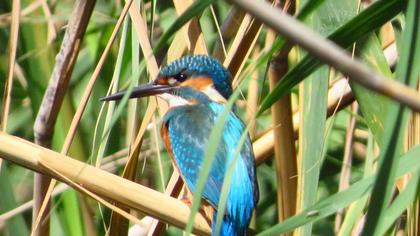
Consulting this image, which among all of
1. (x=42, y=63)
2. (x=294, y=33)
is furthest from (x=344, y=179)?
(x=294, y=33)

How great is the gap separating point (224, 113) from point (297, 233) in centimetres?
62

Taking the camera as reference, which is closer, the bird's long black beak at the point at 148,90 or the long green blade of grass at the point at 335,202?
the long green blade of grass at the point at 335,202

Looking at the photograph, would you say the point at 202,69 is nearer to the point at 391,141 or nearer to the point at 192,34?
the point at 192,34

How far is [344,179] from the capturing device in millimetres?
2346

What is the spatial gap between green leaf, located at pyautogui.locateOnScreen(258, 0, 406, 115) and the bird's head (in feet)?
2.22

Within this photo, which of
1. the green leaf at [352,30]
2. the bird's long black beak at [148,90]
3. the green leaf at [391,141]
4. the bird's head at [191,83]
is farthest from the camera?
the bird's head at [191,83]

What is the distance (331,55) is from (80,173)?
700 mm

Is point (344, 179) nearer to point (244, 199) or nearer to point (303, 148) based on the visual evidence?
point (244, 199)

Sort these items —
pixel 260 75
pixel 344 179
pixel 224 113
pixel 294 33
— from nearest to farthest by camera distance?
pixel 294 33
pixel 224 113
pixel 344 179
pixel 260 75

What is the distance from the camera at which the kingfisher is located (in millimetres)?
1917

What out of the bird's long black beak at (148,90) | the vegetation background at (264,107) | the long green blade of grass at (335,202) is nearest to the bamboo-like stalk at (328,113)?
the vegetation background at (264,107)

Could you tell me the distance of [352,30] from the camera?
48.3 inches

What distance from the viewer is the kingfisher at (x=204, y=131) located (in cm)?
192

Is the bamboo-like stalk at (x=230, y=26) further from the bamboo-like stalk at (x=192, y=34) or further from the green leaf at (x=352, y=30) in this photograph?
the green leaf at (x=352, y=30)
